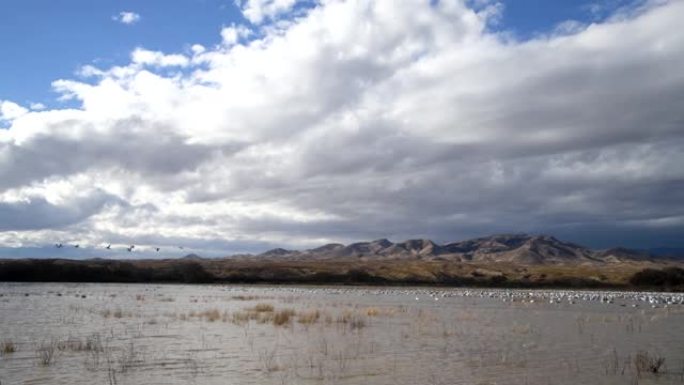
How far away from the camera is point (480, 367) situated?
65.7 ft

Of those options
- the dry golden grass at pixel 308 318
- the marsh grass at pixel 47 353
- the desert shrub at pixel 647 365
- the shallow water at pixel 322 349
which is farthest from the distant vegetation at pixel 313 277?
the desert shrub at pixel 647 365

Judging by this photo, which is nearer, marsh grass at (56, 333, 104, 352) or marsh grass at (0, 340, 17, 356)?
marsh grass at (0, 340, 17, 356)

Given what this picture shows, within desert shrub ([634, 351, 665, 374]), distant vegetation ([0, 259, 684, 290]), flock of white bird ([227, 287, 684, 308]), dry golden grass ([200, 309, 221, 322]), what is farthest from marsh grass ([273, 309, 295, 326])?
distant vegetation ([0, 259, 684, 290])

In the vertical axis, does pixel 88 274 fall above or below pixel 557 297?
above

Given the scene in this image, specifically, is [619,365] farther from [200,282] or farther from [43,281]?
[43,281]

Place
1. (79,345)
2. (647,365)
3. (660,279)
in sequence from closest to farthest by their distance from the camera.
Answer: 1. (647,365)
2. (79,345)
3. (660,279)

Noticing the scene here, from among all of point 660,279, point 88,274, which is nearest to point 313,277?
point 88,274

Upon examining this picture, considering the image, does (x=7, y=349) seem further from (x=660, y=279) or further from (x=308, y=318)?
(x=660, y=279)

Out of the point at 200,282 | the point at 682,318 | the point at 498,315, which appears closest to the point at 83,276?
the point at 200,282

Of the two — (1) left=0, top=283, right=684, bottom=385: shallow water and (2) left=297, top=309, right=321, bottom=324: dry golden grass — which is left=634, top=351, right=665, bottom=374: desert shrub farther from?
(2) left=297, top=309, right=321, bottom=324: dry golden grass

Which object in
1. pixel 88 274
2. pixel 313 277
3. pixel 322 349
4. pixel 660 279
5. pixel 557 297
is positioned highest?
pixel 660 279

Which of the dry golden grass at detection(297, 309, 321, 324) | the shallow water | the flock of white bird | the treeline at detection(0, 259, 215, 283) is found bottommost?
the shallow water

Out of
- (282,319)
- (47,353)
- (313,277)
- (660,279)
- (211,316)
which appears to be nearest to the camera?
(47,353)

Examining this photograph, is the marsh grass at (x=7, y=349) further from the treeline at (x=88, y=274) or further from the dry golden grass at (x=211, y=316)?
the treeline at (x=88, y=274)
